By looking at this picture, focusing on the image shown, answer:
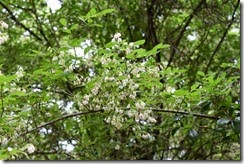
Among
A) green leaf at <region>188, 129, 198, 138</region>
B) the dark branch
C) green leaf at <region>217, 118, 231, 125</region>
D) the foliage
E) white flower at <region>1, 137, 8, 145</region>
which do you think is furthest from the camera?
the dark branch

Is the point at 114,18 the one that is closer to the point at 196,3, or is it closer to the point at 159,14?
the point at 159,14

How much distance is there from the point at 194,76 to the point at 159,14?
576mm

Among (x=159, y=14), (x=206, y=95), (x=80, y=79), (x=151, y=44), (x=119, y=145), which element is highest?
(x=159, y=14)

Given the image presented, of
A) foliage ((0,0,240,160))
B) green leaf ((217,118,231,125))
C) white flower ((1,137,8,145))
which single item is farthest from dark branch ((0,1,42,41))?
green leaf ((217,118,231,125))

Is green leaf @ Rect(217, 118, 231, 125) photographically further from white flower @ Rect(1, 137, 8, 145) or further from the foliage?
white flower @ Rect(1, 137, 8, 145)

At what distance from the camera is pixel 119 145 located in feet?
10.3

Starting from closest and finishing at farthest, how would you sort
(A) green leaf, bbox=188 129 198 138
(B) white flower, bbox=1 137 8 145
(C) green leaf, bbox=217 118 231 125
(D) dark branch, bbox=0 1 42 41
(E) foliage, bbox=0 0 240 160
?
1. (B) white flower, bbox=1 137 8 145
2. (E) foliage, bbox=0 0 240 160
3. (C) green leaf, bbox=217 118 231 125
4. (A) green leaf, bbox=188 129 198 138
5. (D) dark branch, bbox=0 1 42 41

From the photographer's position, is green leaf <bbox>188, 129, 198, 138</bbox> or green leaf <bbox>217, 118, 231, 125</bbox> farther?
green leaf <bbox>188, 129, 198, 138</bbox>

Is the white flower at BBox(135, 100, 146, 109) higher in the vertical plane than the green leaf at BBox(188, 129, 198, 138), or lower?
higher

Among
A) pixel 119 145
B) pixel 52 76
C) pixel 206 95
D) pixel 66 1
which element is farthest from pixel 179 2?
pixel 52 76

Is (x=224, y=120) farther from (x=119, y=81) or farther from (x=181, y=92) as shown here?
(x=119, y=81)

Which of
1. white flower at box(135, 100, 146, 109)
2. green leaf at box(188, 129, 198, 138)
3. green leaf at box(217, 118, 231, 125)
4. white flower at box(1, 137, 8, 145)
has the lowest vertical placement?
green leaf at box(188, 129, 198, 138)

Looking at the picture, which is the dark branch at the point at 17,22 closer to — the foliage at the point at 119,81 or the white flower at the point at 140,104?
the foliage at the point at 119,81

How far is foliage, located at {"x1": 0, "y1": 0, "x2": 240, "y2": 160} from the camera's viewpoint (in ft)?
6.53
